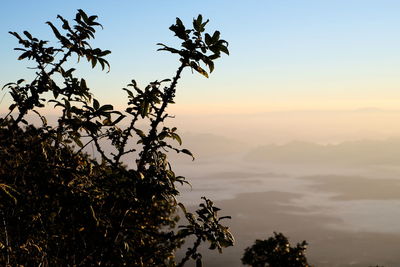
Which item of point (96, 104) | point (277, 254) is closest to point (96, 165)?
point (96, 104)

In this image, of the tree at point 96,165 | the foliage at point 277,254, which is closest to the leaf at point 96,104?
the tree at point 96,165

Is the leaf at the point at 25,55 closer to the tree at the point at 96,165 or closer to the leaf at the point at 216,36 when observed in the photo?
the tree at the point at 96,165

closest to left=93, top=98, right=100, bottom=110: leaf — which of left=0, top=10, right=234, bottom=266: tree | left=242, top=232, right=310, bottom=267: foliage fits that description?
left=0, top=10, right=234, bottom=266: tree

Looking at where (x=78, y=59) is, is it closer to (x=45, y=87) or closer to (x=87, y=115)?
(x=45, y=87)

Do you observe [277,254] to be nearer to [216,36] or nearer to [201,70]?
[201,70]

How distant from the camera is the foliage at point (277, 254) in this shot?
130 ft

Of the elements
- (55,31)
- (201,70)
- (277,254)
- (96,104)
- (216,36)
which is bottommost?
(277,254)

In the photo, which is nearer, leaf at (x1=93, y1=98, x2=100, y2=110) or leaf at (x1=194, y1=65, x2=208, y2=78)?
leaf at (x1=93, y1=98, x2=100, y2=110)

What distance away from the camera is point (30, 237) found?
194 inches

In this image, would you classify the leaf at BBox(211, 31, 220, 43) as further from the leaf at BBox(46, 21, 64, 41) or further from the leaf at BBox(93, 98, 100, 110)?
the leaf at BBox(46, 21, 64, 41)

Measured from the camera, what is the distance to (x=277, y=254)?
1628 inches

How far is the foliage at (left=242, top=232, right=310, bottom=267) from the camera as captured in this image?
39.7 meters

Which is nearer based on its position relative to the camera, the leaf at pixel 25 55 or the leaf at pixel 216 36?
the leaf at pixel 216 36

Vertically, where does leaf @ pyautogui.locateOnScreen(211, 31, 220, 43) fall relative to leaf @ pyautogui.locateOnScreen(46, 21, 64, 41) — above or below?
below
